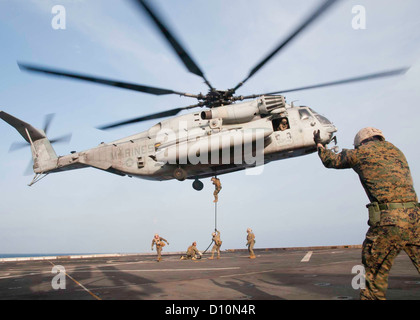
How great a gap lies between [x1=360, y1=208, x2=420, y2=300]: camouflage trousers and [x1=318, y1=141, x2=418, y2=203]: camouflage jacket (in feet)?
0.80

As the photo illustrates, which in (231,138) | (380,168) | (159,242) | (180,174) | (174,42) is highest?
(174,42)

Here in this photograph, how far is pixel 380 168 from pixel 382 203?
1.34ft

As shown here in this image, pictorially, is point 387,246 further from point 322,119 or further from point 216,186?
point 322,119

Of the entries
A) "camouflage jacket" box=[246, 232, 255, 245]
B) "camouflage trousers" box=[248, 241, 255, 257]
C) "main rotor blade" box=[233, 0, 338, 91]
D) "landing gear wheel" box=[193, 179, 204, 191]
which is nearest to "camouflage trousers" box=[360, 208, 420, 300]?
"main rotor blade" box=[233, 0, 338, 91]

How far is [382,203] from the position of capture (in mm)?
3529

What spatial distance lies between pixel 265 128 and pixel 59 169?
12.9m

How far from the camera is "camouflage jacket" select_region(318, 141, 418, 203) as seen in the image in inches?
139

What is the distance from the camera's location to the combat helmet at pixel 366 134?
12.8 ft

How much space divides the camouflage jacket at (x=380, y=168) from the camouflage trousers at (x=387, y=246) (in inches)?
9.6

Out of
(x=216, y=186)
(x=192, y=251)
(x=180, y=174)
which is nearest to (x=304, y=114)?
(x=216, y=186)

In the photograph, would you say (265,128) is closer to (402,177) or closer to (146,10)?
(146,10)

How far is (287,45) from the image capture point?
9.47 metres

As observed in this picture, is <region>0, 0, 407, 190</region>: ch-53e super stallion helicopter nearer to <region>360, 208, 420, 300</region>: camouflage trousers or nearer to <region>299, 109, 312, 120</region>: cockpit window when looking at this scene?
<region>299, 109, 312, 120</region>: cockpit window
